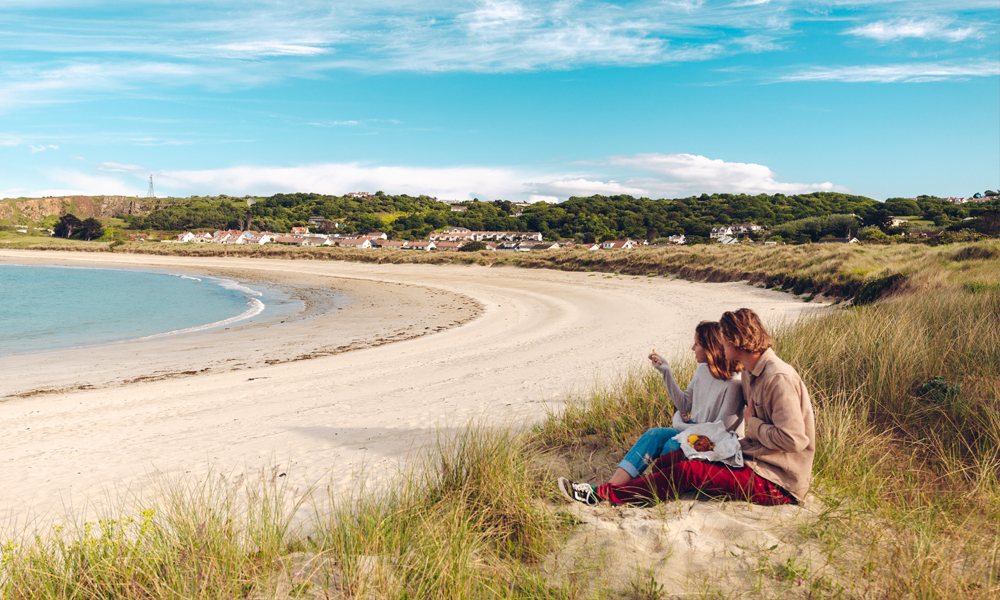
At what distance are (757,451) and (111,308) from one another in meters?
24.7

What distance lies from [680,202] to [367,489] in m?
107

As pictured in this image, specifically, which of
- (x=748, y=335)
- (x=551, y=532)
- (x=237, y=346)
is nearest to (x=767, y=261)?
(x=237, y=346)

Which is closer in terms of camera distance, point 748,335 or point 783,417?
point 783,417

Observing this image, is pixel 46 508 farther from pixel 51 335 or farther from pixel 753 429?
pixel 51 335

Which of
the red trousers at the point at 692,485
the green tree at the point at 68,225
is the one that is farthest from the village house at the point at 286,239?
the red trousers at the point at 692,485

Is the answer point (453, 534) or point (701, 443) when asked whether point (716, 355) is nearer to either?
point (701, 443)

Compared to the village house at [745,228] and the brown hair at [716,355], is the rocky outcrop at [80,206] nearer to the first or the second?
the village house at [745,228]

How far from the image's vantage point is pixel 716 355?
3.47 metres

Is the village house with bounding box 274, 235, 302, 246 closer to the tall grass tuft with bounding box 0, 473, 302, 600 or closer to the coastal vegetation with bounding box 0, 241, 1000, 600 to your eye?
the coastal vegetation with bounding box 0, 241, 1000, 600

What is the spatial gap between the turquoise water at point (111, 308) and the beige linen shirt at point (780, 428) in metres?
16.3

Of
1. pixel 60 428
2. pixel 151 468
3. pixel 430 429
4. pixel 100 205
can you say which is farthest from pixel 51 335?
pixel 100 205

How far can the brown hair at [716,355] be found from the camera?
3.44 m

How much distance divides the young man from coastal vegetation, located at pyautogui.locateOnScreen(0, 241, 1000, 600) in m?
0.17

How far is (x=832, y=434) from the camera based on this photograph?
3816 millimetres
